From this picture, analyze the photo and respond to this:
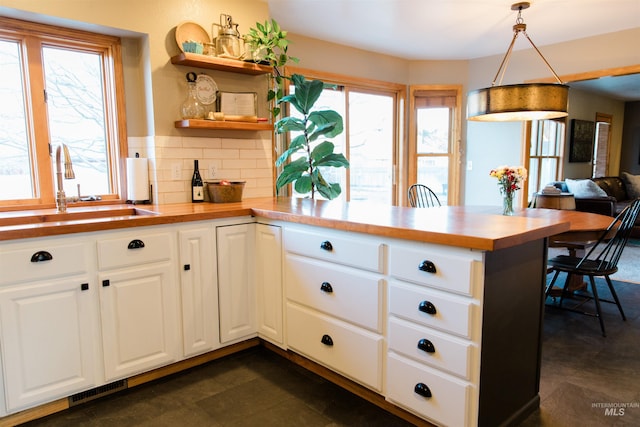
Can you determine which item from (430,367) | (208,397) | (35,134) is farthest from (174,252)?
(430,367)

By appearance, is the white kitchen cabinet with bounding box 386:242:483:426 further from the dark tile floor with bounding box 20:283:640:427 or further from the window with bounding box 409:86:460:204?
the window with bounding box 409:86:460:204

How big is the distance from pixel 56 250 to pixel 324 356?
4.50ft

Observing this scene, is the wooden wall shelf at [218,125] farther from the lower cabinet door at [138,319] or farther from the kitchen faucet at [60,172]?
the lower cabinet door at [138,319]

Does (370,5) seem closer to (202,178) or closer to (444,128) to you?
(202,178)

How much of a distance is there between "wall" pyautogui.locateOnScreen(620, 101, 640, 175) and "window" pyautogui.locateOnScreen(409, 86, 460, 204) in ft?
21.3

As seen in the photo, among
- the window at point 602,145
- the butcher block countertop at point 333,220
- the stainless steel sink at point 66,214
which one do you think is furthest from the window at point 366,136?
the window at point 602,145

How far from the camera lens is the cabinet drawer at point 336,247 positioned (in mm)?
1934

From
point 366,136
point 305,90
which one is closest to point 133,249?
point 305,90

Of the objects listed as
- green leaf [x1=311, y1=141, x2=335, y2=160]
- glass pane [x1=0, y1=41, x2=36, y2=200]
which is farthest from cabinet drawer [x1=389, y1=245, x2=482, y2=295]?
glass pane [x1=0, y1=41, x2=36, y2=200]

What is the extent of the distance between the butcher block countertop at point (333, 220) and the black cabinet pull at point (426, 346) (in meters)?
0.42

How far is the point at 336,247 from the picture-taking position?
211cm

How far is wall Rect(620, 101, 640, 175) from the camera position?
31.2ft

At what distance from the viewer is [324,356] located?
2262 mm

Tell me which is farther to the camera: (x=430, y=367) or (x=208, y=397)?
(x=208, y=397)
